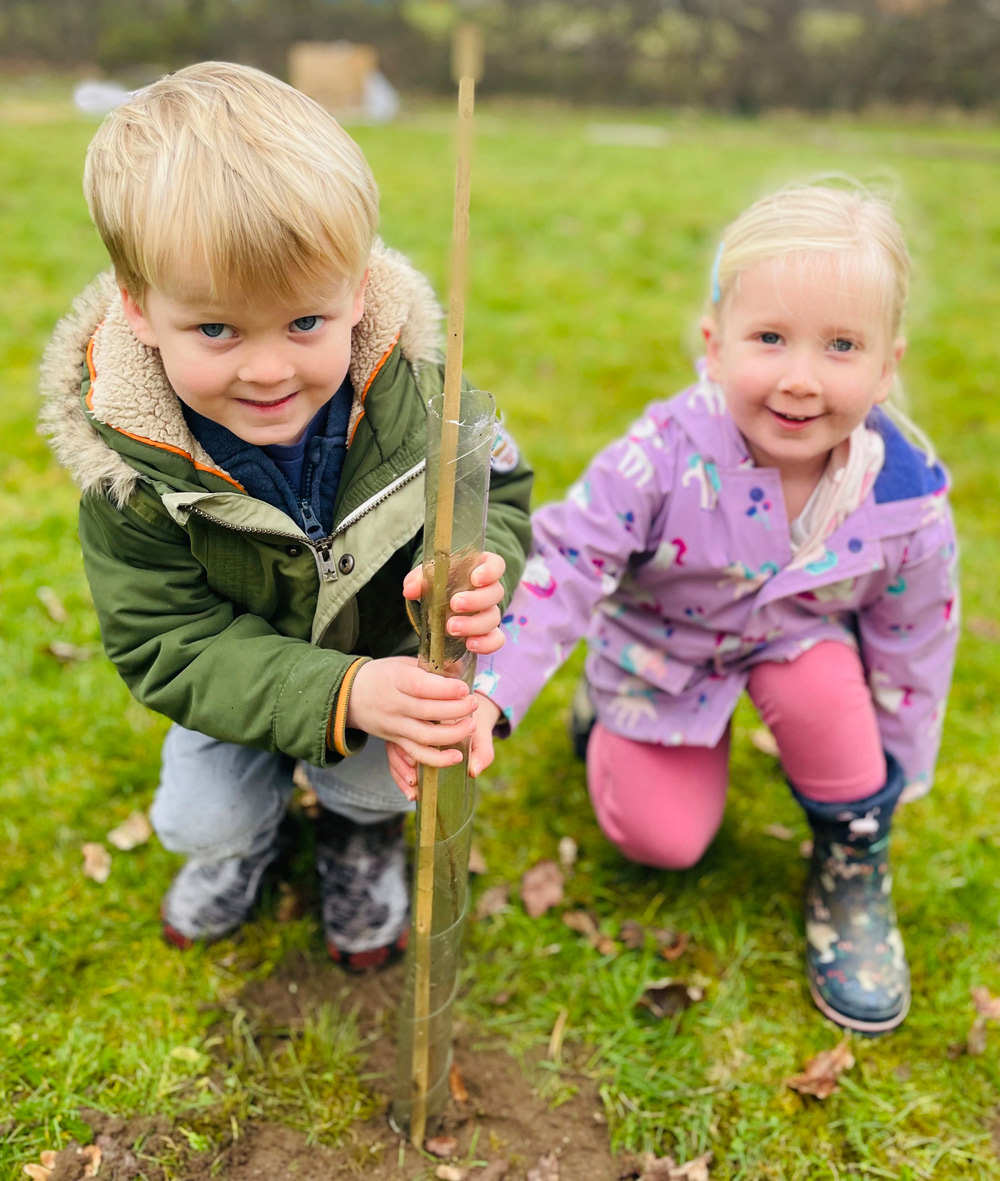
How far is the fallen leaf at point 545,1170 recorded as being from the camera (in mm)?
2018

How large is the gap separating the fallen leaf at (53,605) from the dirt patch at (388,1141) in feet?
5.02

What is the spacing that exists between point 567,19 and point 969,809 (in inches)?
693

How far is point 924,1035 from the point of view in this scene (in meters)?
2.32

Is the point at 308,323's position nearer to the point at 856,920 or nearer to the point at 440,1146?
the point at 440,1146

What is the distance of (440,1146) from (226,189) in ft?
5.45

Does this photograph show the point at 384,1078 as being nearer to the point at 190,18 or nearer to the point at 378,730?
the point at 378,730

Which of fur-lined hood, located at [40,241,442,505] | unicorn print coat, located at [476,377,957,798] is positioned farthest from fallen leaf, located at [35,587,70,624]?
unicorn print coat, located at [476,377,957,798]

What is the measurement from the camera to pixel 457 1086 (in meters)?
2.17

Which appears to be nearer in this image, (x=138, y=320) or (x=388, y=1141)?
(x=138, y=320)

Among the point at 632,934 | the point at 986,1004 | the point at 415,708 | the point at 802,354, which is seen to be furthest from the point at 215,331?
the point at 986,1004

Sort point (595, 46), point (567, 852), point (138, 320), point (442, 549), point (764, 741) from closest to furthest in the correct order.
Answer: point (442, 549), point (138, 320), point (567, 852), point (764, 741), point (595, 46)

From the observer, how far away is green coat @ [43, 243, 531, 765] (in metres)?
1.73

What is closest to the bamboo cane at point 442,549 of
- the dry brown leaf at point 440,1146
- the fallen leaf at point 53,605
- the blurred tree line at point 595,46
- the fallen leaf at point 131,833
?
the dry brown leaf at point 440,1146

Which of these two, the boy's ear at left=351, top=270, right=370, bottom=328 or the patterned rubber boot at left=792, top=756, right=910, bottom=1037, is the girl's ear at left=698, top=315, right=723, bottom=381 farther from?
the patterned rubber boot at left=792, top=756, right=910, bottom=1037
